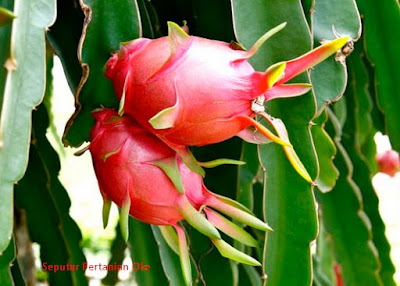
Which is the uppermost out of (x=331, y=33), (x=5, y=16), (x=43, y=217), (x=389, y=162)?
(x=5, y=16)

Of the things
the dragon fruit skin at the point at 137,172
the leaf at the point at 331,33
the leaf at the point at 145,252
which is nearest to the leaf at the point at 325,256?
the leaf at the point at 145,252

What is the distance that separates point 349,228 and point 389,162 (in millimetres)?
735

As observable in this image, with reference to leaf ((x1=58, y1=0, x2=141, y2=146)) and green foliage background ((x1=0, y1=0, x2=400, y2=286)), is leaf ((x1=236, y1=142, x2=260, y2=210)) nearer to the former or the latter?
green foliage background ((x1=0, y1=0, x2=400, y2=286))

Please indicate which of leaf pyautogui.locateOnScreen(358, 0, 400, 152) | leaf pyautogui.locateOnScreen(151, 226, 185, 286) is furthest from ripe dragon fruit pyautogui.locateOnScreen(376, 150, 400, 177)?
leaf pyautogui.locateOnScreen(151, 226, 185, 286)

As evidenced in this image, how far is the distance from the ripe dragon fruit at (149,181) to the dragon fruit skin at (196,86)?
0.02m

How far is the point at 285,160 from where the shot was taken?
0.66m

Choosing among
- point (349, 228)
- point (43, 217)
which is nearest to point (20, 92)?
point (43, 217)

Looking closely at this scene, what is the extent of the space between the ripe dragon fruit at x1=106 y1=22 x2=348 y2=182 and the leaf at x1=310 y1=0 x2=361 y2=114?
0.41ft

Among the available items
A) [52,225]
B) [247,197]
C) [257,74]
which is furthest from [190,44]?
[52,225]

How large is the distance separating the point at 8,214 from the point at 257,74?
9.3 inches

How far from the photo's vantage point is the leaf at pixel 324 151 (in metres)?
0.76

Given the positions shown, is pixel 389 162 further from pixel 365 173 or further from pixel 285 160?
pixel 285 160

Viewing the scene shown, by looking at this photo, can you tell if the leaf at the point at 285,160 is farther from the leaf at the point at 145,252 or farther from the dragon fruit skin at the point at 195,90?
the leaf at the point at 145,252

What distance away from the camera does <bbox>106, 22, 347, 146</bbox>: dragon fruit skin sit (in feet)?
1.69
